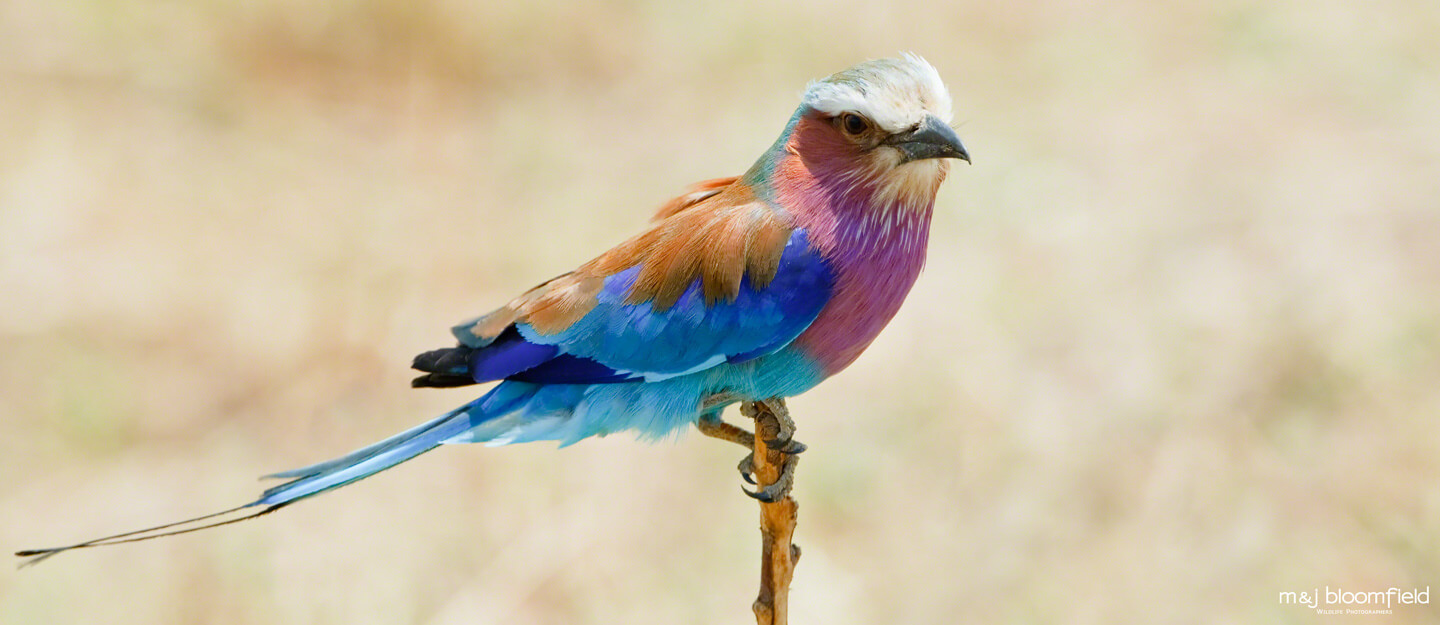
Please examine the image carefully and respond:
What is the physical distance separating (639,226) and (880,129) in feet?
12.6

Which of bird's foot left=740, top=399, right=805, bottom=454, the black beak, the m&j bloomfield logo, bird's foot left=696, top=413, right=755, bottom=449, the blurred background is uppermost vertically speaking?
the blurred background

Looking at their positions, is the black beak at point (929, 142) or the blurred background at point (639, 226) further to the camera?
the blurred background at point (639, 226)

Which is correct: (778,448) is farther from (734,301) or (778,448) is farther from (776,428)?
(734,301)

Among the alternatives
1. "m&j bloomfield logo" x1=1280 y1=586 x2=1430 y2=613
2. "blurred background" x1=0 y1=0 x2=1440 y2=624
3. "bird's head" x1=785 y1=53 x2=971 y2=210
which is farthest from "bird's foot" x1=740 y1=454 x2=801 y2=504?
"m&j bloomfield logo" x1=1280 y1=586 x2=1430 y2=613

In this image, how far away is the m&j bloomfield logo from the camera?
4.89 metres

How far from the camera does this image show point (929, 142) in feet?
A: 9.54

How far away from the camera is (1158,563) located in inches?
205

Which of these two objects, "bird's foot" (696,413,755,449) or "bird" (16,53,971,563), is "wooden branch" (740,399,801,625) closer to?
"bird" (16,53,971,563)

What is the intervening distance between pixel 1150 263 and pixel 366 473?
4507 millimetres

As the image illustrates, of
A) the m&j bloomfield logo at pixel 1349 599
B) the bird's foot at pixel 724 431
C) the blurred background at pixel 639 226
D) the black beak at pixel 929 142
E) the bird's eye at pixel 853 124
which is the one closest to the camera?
the black beak at pixel 929 142

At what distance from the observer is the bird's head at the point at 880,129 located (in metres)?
2.91

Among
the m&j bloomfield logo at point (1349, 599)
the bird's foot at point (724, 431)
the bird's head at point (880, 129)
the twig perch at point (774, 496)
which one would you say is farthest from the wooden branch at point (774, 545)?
the m&j bloomfield logo at point (1349, 599)

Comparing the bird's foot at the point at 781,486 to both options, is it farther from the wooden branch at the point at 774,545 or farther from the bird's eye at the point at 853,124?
the bird's eye at the point at 853,124

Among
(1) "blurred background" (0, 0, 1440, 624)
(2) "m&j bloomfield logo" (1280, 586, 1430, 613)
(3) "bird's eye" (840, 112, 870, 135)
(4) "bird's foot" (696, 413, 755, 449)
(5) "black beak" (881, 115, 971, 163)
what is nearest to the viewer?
(5) "black beak" (881, 115, 971, 163)
